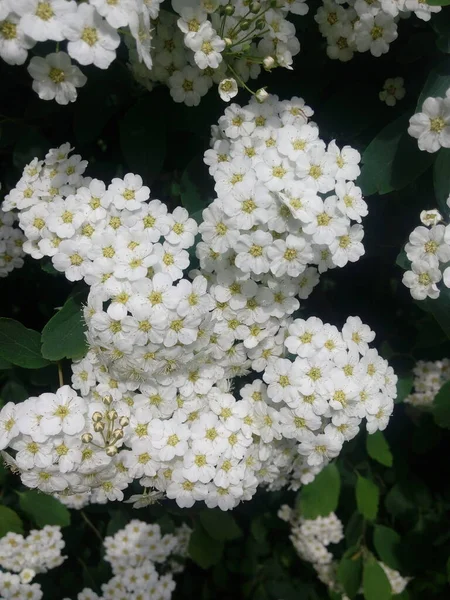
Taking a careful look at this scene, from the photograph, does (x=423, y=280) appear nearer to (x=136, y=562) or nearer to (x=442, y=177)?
(x=442, y=177)

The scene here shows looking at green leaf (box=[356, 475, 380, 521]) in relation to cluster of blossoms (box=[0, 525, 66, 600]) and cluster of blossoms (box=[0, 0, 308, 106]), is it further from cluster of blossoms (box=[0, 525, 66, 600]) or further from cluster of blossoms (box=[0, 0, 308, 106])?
cluster of blossoms (box=[0, 0, 308, 106])

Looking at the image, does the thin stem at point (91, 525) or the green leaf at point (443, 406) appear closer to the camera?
the green leaf at point (443, 406)

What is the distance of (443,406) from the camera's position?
2.36 metres

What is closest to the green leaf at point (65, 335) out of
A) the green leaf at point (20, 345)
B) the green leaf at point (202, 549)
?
the green leaf at point (20, 345)

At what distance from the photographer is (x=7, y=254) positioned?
2.21m

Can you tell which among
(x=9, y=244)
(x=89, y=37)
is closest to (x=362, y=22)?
(x=89, y=37)

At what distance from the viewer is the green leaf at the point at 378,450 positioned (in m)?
2.61

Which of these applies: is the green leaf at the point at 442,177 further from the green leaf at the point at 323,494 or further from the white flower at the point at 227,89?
the green leaf at the point at 323,494

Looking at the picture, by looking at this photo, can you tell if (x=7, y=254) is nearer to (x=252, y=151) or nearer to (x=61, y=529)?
(x=252, y=151)

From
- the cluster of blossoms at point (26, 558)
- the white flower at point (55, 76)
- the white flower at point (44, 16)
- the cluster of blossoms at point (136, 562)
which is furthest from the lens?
the cluster of blossoms at point (136, 562)

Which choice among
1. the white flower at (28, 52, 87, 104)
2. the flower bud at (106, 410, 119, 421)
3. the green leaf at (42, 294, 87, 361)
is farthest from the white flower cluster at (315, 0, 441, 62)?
the flower bud at (106, 410, 119, 421)

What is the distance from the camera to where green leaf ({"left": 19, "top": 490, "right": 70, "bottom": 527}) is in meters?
2.60

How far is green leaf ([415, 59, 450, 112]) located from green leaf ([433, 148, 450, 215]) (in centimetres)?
16

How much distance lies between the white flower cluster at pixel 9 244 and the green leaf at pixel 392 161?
1.26 m
